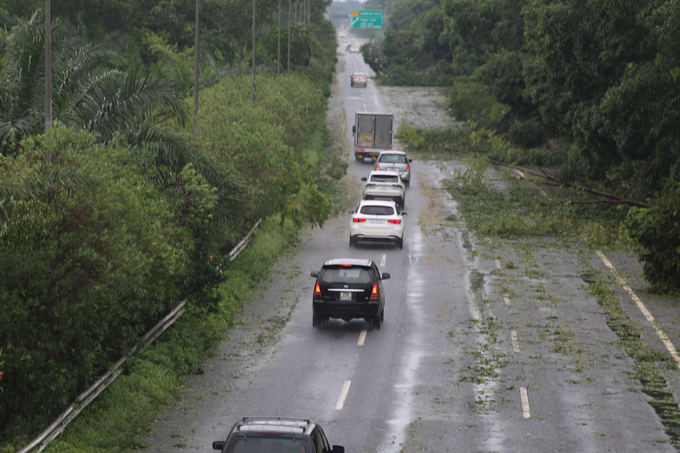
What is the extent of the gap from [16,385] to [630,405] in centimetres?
1061

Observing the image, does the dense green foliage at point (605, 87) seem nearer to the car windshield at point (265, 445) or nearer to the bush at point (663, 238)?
the bush at point (663, 238)

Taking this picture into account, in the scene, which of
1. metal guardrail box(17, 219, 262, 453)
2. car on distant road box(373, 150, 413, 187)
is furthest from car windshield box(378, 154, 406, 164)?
metal guardrail box(17, 219, 262, 453)

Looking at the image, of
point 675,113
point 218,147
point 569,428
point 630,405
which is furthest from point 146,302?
point 675,113

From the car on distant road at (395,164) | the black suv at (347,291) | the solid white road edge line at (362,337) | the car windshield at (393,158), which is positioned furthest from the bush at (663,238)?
the car windshield at (393,158)

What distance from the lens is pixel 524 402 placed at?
15.5 metres

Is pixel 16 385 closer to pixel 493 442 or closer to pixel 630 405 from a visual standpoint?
Result: pixel 493 442

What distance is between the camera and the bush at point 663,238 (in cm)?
2420

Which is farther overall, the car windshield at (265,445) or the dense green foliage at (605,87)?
the dense green foliage at (605,87)

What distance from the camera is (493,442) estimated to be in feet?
43.9

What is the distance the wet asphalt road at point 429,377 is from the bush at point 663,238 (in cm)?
235

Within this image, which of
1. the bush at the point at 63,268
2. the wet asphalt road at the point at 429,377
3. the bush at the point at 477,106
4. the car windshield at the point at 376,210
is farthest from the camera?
the bush at the point at 477,106

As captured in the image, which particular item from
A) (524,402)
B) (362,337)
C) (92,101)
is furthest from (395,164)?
(524,402)

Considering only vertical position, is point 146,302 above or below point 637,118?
below

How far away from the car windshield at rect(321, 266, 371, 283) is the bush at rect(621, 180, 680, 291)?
950cm
